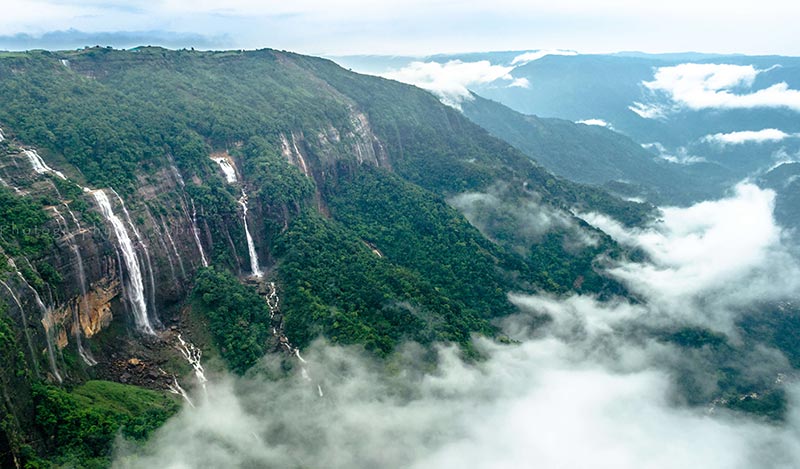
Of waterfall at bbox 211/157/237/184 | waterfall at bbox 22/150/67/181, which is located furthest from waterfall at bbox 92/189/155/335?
waterfall at bbox 211/157/237/184

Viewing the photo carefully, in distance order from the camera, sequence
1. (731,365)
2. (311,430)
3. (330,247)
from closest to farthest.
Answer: (311,430) → (330,247) → (731,365)

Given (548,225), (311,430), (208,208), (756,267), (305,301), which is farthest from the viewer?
(756,267)

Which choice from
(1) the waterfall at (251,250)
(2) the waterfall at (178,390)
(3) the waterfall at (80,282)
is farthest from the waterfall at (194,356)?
(1) the waterfall at (251,250)

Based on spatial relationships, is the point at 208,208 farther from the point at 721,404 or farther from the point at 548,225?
the point at 721,404

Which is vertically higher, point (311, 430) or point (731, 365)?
point (311, 430)

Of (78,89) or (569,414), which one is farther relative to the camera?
(78,89)

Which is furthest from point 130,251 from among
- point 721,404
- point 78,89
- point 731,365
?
point 731,365
